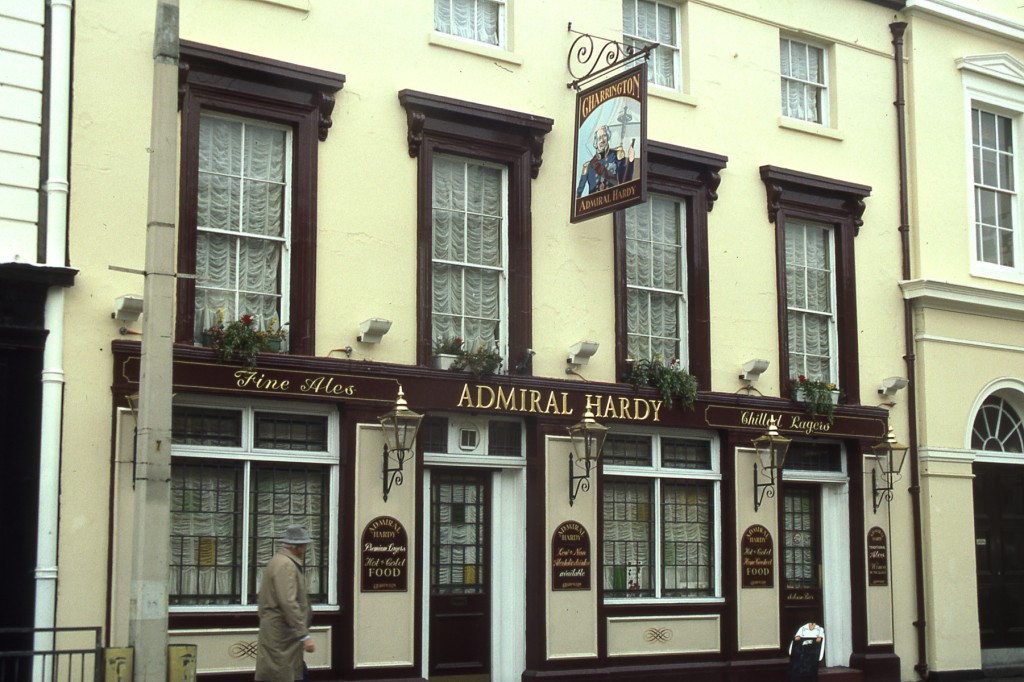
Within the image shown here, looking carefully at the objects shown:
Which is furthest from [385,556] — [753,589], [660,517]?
[753,589]

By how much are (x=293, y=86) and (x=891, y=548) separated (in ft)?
33.4

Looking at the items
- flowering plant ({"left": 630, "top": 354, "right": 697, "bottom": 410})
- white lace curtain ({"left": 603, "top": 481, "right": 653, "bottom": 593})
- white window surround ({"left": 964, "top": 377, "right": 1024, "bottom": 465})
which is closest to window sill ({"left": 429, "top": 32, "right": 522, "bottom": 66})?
flowering plant ({"left": 630, "top": 354, "right": 697, "bottom": 410})

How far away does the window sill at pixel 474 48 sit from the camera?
617 inches

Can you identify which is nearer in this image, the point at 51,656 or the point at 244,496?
the point at 51,656

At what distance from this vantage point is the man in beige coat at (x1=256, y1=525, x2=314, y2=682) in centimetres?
1173

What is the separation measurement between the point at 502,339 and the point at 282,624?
16.8 ft

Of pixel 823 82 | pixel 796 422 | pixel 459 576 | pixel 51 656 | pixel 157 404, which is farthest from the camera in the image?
pixel 823 82

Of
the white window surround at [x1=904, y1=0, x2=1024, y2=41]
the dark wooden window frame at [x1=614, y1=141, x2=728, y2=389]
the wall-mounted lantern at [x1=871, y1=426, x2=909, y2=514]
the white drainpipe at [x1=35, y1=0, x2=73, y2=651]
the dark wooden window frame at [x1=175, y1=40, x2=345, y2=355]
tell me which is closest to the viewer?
the white drainpipe at [x1=35, y1=0, x2=73, y2=651]

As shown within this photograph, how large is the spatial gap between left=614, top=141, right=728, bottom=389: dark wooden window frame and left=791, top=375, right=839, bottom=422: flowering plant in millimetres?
1525

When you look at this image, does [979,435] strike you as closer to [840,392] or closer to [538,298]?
[840,392]

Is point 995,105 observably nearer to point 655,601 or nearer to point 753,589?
point 753,589

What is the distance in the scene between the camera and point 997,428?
20.7 meters

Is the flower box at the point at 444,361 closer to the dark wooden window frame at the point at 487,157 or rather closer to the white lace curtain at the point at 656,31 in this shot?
the dark wooden window frame at the point at 487,157

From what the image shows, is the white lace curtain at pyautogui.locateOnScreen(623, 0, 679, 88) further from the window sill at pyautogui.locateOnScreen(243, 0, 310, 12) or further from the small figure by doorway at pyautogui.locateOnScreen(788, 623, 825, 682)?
the small figure by doorway at pyautogui.locateOnScreen(788, 623, 825, 682)
